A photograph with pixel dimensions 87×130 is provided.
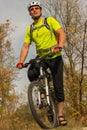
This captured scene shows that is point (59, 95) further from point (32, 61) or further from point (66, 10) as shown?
point (66, 10)

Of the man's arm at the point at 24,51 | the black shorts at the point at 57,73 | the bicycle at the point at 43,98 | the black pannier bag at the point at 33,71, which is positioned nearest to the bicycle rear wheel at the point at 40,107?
the bicycle at the point at 43,98

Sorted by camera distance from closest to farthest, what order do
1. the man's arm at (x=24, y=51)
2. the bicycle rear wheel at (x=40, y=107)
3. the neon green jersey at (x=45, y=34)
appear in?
the bicycle rear wheel at (x=40, y=107)
the neon green jersey at (x=45, y=34)
the man's arm at (x=24, y=51)

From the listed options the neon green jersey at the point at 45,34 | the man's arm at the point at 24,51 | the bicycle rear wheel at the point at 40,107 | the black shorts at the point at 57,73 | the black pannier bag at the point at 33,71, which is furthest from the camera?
the man's arm at the point at 24,51

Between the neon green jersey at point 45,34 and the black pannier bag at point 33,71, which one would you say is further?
the neon green jersey at point 45,34

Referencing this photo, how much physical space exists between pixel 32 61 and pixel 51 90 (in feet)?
2.42

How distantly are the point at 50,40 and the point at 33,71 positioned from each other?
0.73m

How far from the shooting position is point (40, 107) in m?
6.40

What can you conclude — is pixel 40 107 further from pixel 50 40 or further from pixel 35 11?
pixel 35 11

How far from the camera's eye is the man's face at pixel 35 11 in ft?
21.6

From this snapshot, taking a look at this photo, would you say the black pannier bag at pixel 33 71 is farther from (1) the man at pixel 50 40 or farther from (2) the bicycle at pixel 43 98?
(1) the man at pixel 50 40

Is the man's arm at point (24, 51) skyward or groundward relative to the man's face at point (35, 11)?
groundward

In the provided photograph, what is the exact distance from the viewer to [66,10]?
33031 millimetres

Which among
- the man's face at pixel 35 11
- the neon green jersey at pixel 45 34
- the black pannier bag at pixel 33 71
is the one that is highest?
the man's face at pixel 35 11

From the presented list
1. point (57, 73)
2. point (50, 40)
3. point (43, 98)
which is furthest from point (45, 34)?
point (43, 98)
